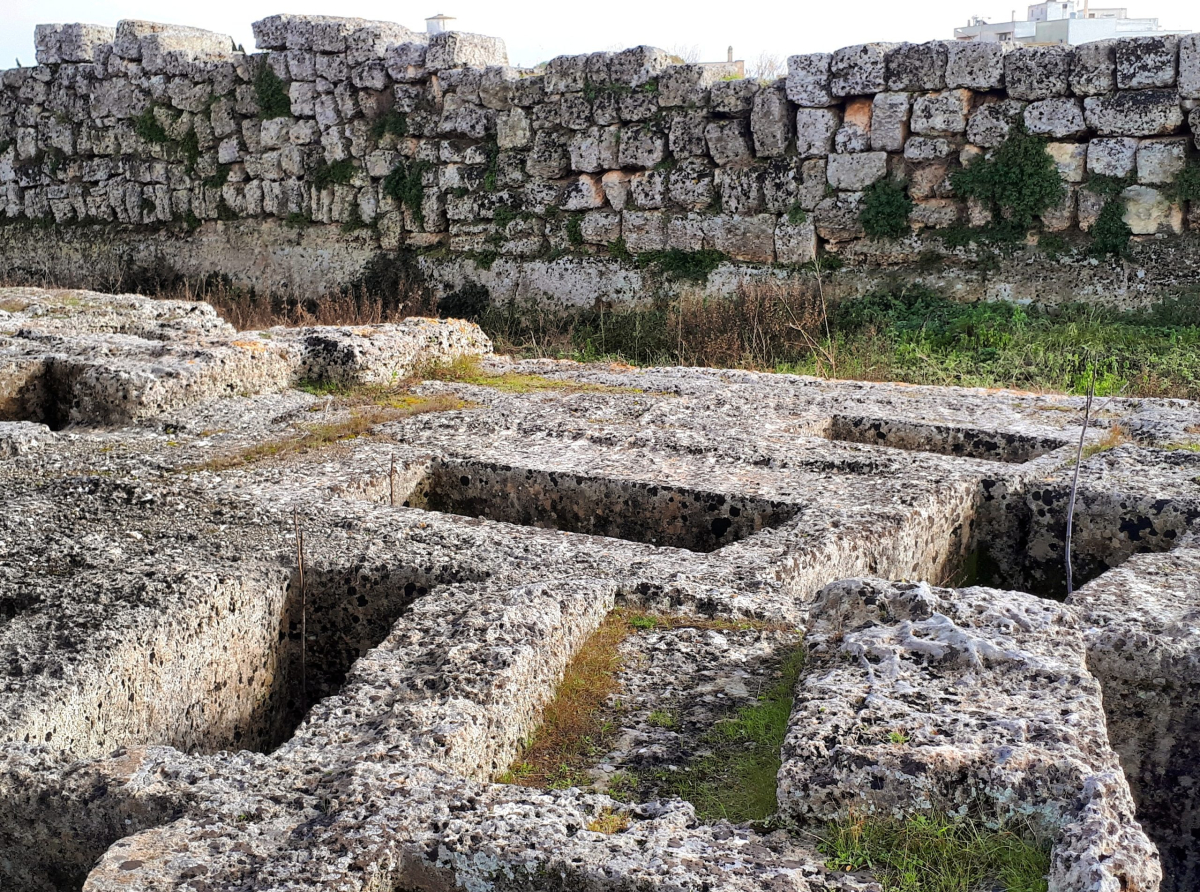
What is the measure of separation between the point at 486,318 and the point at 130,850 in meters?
9.34

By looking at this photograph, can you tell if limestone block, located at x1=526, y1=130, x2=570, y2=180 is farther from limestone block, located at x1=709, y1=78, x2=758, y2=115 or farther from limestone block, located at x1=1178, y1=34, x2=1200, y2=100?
limestone block, located at x1=1178, y1=34, x2=1200, y2=100

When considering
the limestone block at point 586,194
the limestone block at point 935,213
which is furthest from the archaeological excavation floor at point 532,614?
the limestone block at point 586,194

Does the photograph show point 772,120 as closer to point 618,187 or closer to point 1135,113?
point 618,187

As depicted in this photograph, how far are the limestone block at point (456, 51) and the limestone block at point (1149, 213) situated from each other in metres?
6.02

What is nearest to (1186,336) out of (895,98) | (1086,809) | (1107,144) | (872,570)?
(1107,144)

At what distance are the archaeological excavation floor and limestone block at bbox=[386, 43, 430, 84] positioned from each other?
6.48 meters

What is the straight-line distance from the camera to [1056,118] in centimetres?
908

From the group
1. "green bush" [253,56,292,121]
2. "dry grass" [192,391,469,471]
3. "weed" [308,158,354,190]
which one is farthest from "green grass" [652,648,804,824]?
"green bush" [253,56,292,121]

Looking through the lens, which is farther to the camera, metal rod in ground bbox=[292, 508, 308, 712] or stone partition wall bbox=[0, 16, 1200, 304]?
stone partition wall bbox=[0, 16, 1200, 304]

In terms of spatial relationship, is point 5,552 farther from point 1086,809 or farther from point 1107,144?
point 1107,144

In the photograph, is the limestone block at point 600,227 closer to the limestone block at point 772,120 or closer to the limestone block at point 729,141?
the limestone block at point 729,141

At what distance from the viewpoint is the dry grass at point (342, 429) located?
457 centimetres

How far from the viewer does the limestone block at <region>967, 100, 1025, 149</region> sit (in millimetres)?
9226

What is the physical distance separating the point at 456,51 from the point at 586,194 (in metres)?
2.02
